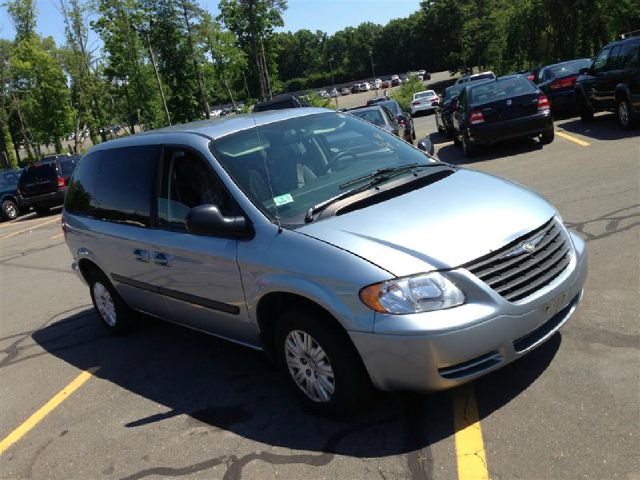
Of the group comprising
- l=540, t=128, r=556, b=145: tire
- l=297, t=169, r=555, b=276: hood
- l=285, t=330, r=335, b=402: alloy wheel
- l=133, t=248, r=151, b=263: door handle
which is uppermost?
l=297, t=169, r=555, b=276: hood

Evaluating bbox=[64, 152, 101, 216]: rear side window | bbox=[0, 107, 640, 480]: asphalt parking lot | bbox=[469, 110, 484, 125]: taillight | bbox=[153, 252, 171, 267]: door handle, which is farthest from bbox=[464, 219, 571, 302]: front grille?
bbox=[469, 110, 484, 125]: taillight

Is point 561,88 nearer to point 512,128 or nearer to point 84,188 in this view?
point 512,128

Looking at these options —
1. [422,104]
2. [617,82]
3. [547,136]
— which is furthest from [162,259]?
[422,104]

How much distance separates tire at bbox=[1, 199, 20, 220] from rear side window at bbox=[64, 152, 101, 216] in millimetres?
16211

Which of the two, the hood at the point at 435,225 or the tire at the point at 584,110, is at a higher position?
the hood at the point at 435,225

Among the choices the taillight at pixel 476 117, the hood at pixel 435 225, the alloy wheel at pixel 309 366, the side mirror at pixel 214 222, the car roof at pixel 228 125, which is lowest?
the alloy wheel at pixel 309 366

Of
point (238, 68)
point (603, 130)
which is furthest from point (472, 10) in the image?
point (603, 130)

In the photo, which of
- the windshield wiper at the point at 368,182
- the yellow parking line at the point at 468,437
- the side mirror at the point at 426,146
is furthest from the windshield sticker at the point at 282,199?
the side mirror at the point at 426,146

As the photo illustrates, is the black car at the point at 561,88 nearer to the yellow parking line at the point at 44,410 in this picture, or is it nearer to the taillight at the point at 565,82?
the taillight at the point at 565,82

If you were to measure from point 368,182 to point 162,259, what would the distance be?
1682 millimetres

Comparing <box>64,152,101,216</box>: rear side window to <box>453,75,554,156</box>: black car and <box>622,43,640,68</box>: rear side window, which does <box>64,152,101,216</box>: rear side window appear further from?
<box>622,43,640,68</box>: rear side window

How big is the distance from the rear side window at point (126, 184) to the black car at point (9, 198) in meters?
17.0

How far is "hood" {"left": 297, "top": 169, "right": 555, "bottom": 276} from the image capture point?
129 inches

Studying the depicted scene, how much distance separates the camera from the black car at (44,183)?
1961cm
